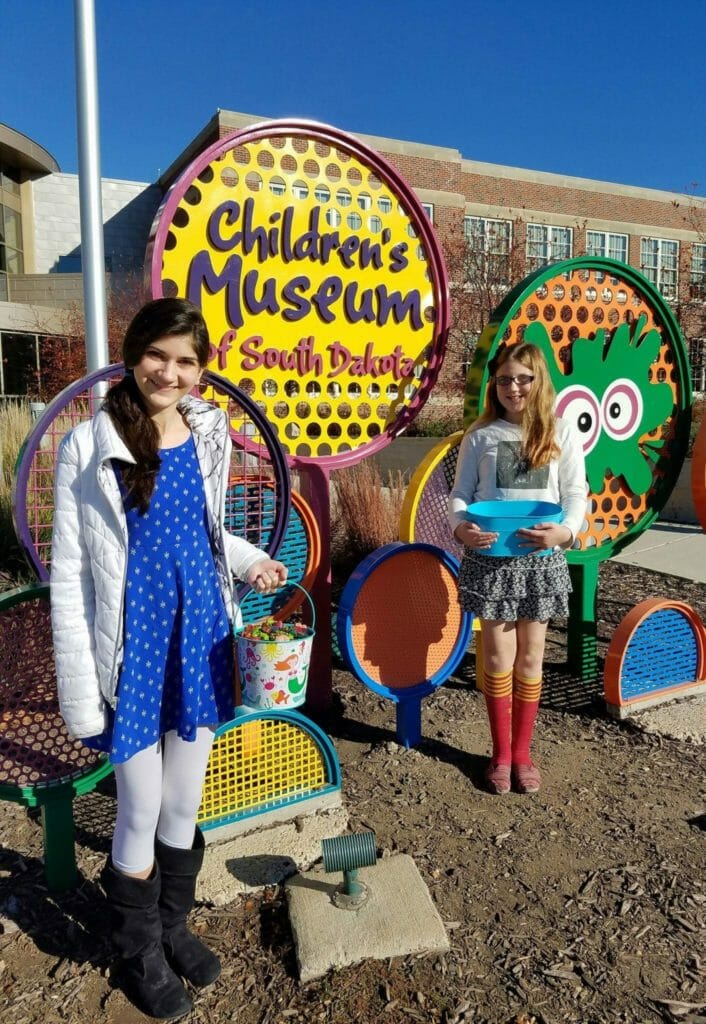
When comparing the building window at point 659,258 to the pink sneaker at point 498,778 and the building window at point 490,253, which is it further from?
the pink sneaker at point 498,778

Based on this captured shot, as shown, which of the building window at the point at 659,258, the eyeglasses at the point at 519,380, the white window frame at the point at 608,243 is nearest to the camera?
the eyeglasses at the point at 519,380

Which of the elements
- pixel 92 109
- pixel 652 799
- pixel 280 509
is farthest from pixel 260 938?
pixel 92 109

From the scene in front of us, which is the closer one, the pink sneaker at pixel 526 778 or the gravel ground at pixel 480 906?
the gravel ground at pixel 480 906

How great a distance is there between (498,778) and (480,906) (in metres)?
0.67

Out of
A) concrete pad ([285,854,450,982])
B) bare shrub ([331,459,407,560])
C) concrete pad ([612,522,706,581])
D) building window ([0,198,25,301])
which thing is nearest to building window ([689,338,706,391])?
concrete pad ([612,522,706,581])

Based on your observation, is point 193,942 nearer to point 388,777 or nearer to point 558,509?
point 388,777

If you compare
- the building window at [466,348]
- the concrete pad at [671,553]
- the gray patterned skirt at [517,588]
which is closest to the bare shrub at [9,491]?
the gray patterned skirt at [517,588]

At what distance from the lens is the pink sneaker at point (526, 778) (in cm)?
280

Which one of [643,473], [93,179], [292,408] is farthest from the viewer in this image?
[643,473]

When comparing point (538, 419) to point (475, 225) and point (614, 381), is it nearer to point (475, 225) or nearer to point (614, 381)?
point (614, 381)

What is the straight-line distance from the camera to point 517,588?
104 inches

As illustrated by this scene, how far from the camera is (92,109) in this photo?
136 inches

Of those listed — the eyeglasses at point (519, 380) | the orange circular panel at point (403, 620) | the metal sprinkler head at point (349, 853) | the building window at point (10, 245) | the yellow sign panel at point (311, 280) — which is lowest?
the metal sprinkler head at point (349, 853)

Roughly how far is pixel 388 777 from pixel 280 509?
1151mm
